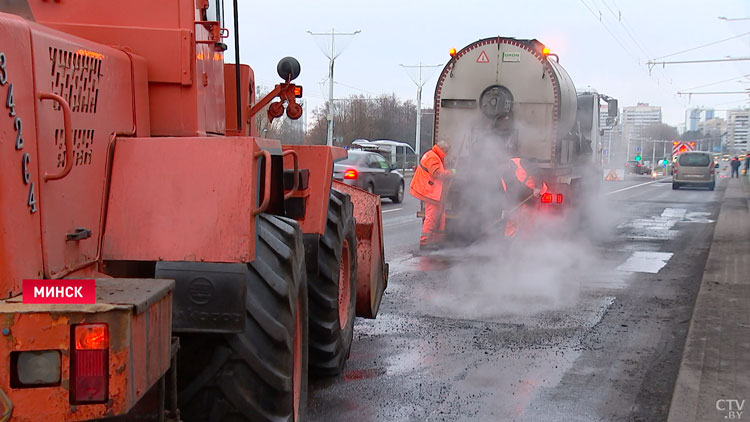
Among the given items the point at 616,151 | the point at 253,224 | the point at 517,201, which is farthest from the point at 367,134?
the point at 253,224

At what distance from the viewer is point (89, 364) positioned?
2453mm

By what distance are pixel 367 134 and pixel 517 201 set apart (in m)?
53.2

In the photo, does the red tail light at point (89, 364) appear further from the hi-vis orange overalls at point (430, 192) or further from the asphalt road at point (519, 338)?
the hi-vis orange overalls at point (430, 192)

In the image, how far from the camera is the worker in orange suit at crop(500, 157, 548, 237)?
1348 cm

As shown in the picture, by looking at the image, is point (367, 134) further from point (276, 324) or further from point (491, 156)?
point (276, 324)

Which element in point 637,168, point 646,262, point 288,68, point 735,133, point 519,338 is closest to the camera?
point 288,68

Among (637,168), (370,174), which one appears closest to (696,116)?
(637,168)

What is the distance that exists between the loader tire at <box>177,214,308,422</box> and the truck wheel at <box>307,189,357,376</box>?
157 centimetres

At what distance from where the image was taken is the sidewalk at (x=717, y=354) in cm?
493

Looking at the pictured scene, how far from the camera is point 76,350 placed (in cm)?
244

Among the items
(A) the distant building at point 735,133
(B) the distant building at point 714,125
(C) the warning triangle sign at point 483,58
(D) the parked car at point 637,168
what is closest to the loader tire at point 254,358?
(C) the warning triangle sign at point 483,58

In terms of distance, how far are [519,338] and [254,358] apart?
13.3 feet

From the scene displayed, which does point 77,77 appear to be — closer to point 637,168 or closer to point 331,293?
point 331,293

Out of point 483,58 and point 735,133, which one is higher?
point 483,58
